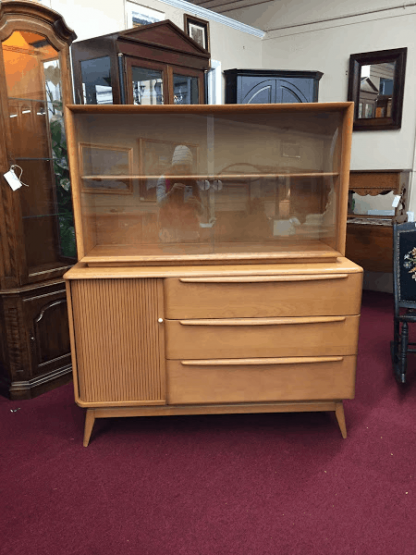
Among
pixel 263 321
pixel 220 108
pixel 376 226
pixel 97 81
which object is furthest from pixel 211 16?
pixel 263 321

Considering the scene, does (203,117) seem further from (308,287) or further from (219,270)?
(308,287)

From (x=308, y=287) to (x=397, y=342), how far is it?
4.52 ft

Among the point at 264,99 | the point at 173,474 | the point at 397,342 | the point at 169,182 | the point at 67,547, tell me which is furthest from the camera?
the point at 264,99

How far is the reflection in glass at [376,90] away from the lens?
4430 millimetres

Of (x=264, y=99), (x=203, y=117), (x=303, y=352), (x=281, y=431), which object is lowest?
(x=281, y=431)

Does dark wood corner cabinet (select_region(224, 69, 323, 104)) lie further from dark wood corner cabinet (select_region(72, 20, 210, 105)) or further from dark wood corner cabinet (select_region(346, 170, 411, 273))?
dark wood corner cabinet (select_region(346, 170, 411, 273))

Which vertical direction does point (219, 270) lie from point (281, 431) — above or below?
above

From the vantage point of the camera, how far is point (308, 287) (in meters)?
2.13

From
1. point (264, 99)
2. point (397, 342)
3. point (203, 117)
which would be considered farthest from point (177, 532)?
point (264, 99)

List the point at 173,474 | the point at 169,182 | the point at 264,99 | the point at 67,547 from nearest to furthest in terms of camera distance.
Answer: the point at 67,547, the point at 173,474, the point at 169,182, the point at 264,99

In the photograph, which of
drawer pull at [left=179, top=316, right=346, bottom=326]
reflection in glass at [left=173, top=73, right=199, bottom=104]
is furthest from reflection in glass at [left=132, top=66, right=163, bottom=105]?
drawer pull at [left=179, top=316, right=346, bottom=326]

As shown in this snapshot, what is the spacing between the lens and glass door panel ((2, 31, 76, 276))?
257cm

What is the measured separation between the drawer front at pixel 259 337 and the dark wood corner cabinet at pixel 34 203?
107 cm

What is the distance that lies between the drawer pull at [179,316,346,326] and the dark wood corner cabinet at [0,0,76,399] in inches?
44.7
